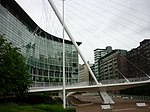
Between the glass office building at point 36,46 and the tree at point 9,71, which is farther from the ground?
the glass office building at point 36,46

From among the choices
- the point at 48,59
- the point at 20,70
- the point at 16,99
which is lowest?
the point at 16,99

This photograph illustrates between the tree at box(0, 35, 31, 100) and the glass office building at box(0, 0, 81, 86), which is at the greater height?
the glass office building at box(0, 0, 81, 86)

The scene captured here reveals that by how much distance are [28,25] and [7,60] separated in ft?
144

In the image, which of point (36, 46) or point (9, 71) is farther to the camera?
point (36, 46)

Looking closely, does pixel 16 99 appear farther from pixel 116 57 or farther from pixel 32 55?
pixel 116 57

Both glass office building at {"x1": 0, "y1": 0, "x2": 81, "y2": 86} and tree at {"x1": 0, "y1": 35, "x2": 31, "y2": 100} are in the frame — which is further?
glass office building at {"x1": 0, "y1": 0, "x2": 81, "y2": 86}

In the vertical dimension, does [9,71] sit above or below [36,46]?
below

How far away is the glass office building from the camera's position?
55.4 meters

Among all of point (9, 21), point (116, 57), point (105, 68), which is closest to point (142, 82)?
point (9, 21)

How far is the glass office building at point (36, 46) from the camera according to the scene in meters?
55.4

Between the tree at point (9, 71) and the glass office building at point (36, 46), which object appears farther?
the glass office building at point (36, 46)

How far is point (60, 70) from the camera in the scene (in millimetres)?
88062

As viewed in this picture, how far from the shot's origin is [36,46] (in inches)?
3022

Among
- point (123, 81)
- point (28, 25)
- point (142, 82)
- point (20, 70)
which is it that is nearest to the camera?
point (20, 70)
